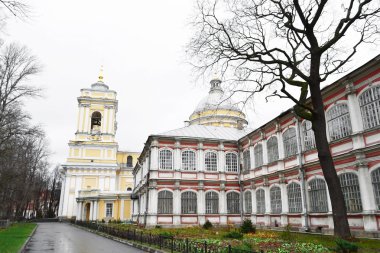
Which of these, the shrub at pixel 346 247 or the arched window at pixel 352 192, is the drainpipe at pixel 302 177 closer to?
the arched window at pixel 352 192

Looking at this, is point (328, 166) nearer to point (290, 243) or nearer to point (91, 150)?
point (290, 243)

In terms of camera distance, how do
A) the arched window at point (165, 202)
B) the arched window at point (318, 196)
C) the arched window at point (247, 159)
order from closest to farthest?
the arched window at point (318, 196), the arched window at point (165, 202), the arched window at point (247, 159)

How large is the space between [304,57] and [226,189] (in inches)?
622

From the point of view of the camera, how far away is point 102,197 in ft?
134

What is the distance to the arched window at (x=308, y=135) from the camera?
19625mm

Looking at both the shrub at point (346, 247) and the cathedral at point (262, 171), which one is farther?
the cathedral at point (262, 171)

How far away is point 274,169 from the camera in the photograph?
23.2 m

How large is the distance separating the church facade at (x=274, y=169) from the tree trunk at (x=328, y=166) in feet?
12.0

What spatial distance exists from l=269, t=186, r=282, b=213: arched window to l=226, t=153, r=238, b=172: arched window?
551 centimetres

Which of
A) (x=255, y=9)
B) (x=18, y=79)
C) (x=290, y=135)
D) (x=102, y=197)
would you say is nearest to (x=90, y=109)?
(x=102, y=197)

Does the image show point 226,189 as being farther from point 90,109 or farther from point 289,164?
point 90,109

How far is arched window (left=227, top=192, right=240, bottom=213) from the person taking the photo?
27628mm

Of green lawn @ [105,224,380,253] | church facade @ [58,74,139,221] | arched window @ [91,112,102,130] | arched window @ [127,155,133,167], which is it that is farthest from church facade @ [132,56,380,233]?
arched window @ [127,155,133,167]

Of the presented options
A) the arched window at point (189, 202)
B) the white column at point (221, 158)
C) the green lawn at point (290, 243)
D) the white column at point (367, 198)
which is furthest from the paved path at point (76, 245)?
the white column at point (221, 158)
